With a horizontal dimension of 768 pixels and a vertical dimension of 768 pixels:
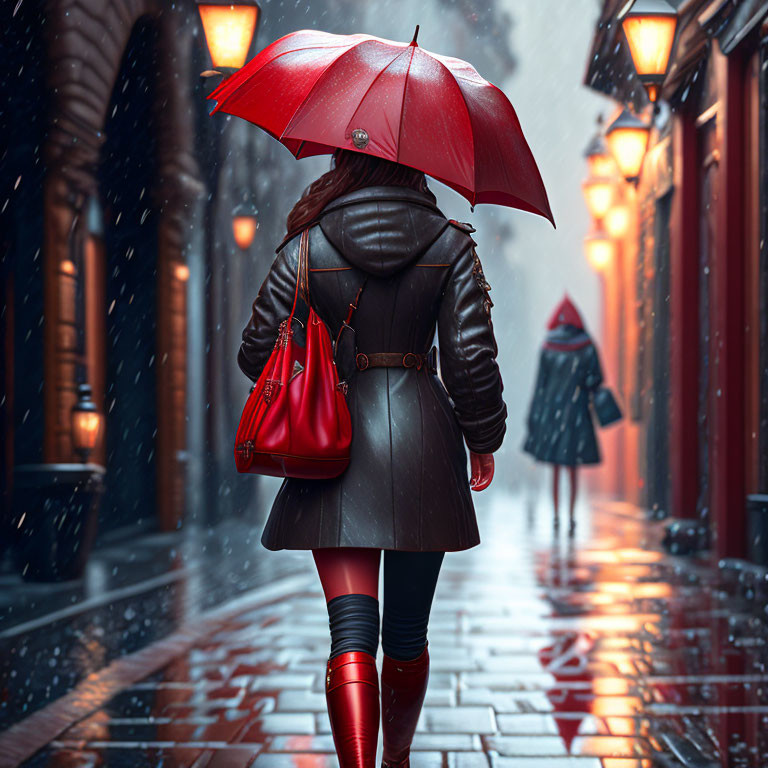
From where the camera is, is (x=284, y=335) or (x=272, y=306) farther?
(x=272, y=306)

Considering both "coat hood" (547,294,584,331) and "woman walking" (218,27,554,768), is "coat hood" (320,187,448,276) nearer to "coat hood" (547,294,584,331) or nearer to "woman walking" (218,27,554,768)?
"woman walking" (218,27,554,768)

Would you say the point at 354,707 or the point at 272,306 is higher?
the point at 272,306

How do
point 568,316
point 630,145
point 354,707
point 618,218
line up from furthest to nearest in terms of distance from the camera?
point 618,218 < point 568,316 < point 630,145 < point 354,707

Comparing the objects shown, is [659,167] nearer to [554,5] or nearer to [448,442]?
[448,442]

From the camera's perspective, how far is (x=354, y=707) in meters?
3.02

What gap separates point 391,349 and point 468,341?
0.66 feet

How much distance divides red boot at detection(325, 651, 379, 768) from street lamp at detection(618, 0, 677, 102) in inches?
201

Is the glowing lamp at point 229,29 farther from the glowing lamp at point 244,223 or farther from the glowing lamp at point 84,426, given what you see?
the glowing lamp at point 244,223

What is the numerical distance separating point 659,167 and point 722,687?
7917 mm

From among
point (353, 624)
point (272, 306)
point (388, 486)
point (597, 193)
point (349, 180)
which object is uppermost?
point (597, 193)

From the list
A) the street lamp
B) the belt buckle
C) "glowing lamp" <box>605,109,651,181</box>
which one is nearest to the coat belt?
the belt buckle

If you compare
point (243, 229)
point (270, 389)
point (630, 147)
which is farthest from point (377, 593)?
point (243, 229)

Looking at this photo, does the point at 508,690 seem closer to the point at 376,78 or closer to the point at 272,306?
the point at 272,306

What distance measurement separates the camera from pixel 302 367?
313cm
